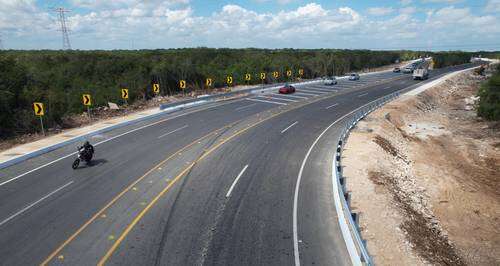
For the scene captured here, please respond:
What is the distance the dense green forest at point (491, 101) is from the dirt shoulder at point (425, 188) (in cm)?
116

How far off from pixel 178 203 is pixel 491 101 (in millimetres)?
39789

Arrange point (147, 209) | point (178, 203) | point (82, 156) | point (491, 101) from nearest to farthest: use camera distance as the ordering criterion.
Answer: point (147, 209) < point (178, 203) < point (82, 156) < point (491, 101)

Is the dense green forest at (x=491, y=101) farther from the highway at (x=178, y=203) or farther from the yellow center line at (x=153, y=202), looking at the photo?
the yellow center line at (x=153, y=202)

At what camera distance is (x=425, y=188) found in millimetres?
20344

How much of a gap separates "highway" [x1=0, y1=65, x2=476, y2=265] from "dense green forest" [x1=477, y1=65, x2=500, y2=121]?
2399cm

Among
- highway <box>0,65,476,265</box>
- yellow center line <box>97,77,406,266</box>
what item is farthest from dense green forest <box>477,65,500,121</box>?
yellow center line <box>97,77,406,266</box>

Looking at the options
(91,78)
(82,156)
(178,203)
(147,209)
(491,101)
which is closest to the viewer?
(147,209)

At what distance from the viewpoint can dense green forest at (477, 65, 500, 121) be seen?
3869cm

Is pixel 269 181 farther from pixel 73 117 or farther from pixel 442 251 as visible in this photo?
pixel 73 117

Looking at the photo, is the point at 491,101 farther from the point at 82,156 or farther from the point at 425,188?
the point at 82,156

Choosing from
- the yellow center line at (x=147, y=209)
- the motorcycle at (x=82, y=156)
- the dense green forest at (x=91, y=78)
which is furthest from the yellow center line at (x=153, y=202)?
the dense green forest at (x=91, y=78)

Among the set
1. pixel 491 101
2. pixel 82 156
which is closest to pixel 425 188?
pixel 82 156

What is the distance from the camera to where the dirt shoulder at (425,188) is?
496 inches

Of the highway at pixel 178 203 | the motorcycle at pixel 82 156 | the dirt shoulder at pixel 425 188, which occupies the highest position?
the motorcycle at pixel 82 156
